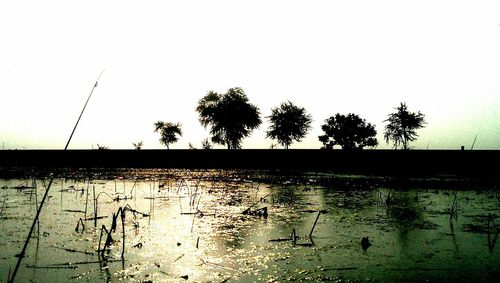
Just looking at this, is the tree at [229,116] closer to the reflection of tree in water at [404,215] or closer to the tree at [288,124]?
the tree at [288,124]

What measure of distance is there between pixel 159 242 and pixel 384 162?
30611 millimetres

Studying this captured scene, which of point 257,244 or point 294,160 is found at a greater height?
point 294,160

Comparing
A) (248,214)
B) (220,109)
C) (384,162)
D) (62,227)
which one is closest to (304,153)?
(384,162)

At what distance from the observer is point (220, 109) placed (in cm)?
5712

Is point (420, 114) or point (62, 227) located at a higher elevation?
point (420, 114)

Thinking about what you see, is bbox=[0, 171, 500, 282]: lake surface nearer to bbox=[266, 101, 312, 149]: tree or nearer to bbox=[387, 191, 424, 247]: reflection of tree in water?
bbox=[387, 191, 424, 247]: reflection of tree in water

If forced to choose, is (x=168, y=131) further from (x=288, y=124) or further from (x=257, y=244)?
(x=257, y=244)

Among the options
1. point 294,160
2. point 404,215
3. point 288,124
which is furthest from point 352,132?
point 404,215

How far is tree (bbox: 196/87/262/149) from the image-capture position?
186 ft

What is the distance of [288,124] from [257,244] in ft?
172

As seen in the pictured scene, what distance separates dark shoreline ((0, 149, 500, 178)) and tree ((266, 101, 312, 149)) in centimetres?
1893

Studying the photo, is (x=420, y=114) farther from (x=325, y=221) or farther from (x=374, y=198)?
(x=325, y=221)

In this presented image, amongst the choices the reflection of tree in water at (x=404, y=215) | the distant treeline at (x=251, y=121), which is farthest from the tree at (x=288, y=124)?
the reflection of tree in water at (x=404, y=215)

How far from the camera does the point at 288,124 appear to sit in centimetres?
5803
